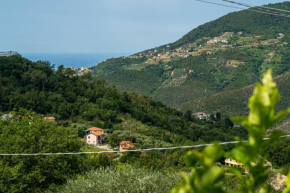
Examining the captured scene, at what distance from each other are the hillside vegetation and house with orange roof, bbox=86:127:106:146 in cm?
3071

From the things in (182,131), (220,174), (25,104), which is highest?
(220,174)

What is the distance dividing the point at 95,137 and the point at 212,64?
215 feet

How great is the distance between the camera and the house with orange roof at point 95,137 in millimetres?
33812

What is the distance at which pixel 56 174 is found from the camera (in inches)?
585

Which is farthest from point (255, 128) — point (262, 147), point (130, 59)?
point (130, 59)

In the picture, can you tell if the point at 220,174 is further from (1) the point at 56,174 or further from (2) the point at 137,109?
(2) the point at 137,109

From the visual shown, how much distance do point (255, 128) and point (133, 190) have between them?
9.10m

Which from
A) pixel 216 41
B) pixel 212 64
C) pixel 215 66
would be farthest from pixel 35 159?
pixel 216 41

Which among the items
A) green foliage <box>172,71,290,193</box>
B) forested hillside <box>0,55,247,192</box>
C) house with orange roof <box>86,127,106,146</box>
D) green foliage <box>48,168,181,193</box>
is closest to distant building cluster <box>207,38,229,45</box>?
forested hillside <box>0,55,247,192</box>

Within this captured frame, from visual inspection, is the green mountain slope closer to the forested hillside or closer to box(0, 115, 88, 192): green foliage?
the forested hillside

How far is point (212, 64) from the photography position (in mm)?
95188

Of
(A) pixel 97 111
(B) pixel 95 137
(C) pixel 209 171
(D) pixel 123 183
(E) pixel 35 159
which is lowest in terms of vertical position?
(B) pixel 95 137

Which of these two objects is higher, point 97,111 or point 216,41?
point 216,41

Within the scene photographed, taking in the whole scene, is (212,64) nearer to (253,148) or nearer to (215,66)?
(215,66)
